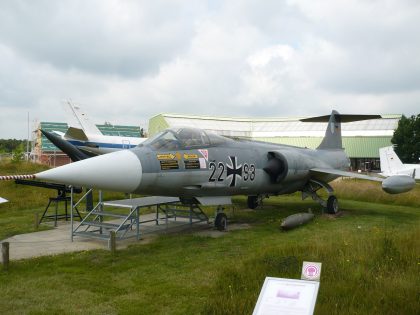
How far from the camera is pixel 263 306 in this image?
320cm

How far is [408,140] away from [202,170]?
47.2 metres

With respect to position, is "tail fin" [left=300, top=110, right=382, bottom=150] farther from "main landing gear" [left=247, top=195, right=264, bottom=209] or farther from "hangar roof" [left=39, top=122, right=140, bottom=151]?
"hangar roof" [left=39, top=122, right=140, bottom=151]

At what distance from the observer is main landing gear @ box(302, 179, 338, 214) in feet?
43.5

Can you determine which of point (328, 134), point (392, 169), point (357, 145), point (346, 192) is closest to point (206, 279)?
point (328, 134)

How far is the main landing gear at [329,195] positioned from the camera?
1327 cm

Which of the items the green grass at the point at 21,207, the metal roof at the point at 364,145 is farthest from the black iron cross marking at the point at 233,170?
the metal roof at the point at 364,145

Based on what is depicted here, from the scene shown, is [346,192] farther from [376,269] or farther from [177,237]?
[376,269]

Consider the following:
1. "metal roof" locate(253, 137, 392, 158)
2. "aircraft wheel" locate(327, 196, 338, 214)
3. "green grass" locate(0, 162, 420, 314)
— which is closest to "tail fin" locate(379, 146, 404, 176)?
"aircraft wheel" locate(327, 196, 338, 214)

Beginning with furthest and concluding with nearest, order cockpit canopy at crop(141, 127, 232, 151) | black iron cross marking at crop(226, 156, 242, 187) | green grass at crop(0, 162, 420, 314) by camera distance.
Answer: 1. black iron cross marking at crop(226, 156, 242, 187)
2. cockpit canopy at crop(141, 127, 232, 151)
3. green grass at crop(0, 162, 420, 314)

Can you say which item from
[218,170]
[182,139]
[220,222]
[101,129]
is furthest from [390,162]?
[101,129]

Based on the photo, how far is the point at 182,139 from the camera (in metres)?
9.44

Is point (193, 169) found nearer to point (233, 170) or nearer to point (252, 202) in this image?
point (233, 170)

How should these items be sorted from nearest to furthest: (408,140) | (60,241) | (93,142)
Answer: (60,241), (93,142), (408,140)

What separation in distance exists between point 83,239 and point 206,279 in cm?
472
